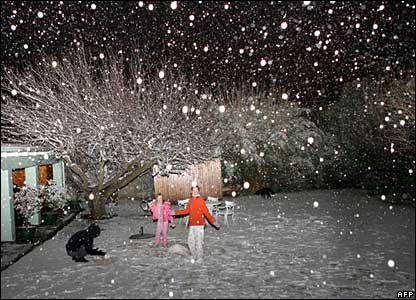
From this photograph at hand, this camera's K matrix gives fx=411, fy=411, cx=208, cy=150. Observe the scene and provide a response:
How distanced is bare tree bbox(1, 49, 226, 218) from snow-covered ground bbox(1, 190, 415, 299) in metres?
2.64

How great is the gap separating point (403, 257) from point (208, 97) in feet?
51.3

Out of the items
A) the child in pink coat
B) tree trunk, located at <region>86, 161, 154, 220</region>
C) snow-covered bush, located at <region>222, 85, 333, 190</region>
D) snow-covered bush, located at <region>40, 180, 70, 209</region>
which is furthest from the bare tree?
snow-covered bush, located at <region>222, 85, 333, 190</region>

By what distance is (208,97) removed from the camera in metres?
23.1

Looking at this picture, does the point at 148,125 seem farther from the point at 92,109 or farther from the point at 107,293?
the point at 107,293

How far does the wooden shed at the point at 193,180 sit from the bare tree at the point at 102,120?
2044 millimetres

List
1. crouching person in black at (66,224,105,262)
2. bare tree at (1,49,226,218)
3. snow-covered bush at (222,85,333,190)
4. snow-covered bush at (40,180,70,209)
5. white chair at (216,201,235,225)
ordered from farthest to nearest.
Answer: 1. snow-covered bush at (222,85,333,190)
2. bare tree at (1,49,226,218)
3. snow-covered bush at (40,180,70,209)
4. white chair at (216,201,235,225)
5. crouching person in black at (66,224,105,262)

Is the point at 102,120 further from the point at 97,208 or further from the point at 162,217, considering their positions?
the point at 162,217

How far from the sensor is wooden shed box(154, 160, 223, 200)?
19.5 meters

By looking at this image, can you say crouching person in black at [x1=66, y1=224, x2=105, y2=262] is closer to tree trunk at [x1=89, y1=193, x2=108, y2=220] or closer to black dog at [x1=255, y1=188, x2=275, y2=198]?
tree trunk at [x1=89, y1=193, x2=108, y2=220]

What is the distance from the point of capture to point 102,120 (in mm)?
14828

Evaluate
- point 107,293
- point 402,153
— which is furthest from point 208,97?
point 107,293

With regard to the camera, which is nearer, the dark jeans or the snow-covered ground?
the snow-covered ground

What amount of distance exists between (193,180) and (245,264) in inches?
433

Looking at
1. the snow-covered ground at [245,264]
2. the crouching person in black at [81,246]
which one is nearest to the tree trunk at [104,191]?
the snow-covered ground at [245,264]
